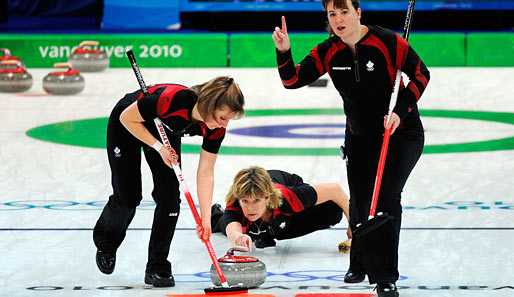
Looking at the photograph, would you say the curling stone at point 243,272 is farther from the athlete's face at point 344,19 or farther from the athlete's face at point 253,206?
the athlete's face at point 344,19

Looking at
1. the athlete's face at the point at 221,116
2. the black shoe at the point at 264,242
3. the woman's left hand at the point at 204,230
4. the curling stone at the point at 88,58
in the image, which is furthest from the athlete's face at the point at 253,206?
the curling stone at the point at 88,58

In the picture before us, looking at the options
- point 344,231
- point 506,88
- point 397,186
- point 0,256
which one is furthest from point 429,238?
point 506,88

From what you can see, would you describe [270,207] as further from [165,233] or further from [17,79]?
[17,79]

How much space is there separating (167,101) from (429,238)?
5.81 ft

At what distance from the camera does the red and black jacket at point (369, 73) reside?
3711mm

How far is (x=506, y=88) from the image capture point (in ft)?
37.5

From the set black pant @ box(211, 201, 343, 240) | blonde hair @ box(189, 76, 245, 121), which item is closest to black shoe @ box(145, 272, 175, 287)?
black pant @ box(211, 201, 343, 240)

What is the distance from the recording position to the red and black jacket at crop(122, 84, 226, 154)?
147 inches

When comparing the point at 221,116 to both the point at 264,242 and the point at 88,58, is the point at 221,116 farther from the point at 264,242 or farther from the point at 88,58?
the point at 88,58

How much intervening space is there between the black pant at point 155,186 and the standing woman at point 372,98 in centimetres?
67

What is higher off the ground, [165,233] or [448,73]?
[165,233]

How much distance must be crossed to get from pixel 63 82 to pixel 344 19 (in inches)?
307

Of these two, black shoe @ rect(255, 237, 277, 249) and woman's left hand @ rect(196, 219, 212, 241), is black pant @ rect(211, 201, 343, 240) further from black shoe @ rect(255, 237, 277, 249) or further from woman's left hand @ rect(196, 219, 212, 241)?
woman's left hand @ rect(196, 219, 212, 241)

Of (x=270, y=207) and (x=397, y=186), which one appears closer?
(x=397, y=186)
